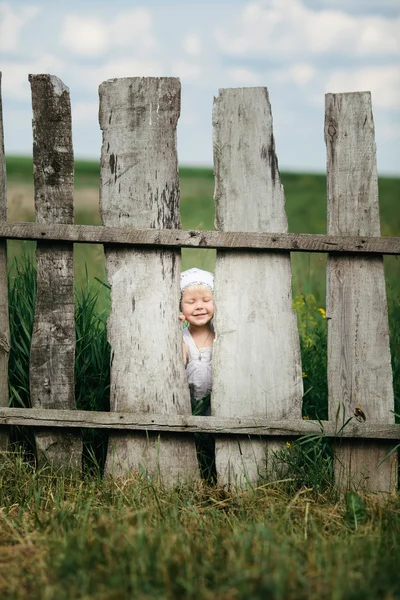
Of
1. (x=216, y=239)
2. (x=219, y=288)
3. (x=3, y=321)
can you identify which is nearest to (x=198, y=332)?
(x=219, y=288)

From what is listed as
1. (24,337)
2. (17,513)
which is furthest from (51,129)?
(17,513)

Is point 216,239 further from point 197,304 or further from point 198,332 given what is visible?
point 198,332

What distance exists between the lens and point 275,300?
12.4 ft

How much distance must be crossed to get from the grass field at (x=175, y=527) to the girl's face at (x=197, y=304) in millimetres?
553

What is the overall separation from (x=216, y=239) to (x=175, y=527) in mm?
1390

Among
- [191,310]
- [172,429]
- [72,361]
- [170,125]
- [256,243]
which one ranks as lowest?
[172,429]

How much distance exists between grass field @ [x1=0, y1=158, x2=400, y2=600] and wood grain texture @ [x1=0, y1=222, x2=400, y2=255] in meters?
0.64

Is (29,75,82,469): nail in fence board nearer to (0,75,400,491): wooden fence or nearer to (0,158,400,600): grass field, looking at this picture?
(0,75,400,491): wooden fence

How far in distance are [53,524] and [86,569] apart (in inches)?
21.1

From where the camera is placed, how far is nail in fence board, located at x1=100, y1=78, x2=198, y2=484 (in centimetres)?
372

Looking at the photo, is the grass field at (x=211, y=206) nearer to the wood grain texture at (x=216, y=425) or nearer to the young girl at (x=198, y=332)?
the young girl at (x=198, y=332)

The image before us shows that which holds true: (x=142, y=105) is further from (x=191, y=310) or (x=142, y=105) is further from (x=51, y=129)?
(x=191, y=310)

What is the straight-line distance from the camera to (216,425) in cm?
377

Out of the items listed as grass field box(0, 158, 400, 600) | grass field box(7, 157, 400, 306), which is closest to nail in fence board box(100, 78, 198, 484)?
grass field box(0, 158, 400, 600)
